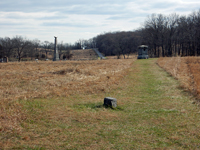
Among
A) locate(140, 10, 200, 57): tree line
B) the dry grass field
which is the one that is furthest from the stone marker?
locate(140, 10, 200, 57): tree line

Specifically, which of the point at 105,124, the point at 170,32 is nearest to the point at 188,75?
the point at 105,124

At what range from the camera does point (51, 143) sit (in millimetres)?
4543

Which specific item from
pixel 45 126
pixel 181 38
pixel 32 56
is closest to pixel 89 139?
pixel 45 126

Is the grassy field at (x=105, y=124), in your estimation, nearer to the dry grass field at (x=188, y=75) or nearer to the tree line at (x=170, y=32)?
the dry grass field at (x=188, y=75)

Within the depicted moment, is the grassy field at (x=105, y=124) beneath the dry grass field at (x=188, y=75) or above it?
beneath

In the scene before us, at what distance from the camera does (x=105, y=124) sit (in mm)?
5832

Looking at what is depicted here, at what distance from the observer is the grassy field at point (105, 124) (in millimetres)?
4566

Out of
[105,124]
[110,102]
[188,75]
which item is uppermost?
[188,75]

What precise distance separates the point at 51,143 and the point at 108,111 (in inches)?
111

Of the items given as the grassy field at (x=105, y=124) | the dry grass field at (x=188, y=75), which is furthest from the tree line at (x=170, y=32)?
the grassy field at (x=105, y=124)

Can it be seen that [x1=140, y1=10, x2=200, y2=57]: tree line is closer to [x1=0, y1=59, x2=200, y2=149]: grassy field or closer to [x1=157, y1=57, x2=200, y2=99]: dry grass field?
[x1=157, y1=57, x2=200, y2=99]: dry grass field

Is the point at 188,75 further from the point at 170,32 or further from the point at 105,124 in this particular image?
the point at 170,32

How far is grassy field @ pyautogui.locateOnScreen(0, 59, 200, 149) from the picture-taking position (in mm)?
4566

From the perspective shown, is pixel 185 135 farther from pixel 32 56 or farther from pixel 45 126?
pixel 32 56
